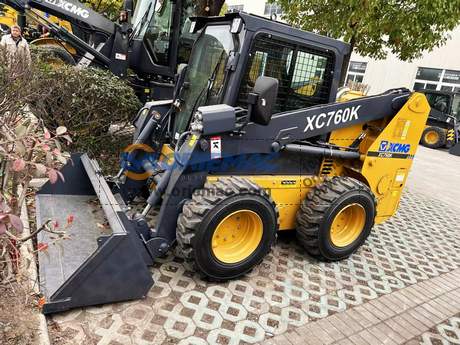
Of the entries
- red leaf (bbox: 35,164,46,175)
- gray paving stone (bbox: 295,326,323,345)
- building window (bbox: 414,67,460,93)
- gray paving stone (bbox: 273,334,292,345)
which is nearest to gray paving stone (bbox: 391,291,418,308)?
gray paving stone (bbox: 295,326,323,345)

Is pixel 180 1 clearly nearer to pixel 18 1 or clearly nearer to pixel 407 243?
pixel 18 1

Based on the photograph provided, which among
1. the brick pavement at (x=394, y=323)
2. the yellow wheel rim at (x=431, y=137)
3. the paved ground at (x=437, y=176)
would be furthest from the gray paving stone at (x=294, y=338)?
the yellow wheel rim at (x=431, y=137)

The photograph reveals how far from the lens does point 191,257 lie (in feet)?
10.2

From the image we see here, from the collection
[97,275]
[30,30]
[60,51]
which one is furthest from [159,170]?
[30,30]

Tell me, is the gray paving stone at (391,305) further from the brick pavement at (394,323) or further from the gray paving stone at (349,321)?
the gray paving stone at (349,321)

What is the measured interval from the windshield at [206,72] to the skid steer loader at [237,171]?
2 centimetres

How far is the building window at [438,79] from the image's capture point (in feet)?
62.7

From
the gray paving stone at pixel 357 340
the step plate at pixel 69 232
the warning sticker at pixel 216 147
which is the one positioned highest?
the warning sticker at pixel 216 147

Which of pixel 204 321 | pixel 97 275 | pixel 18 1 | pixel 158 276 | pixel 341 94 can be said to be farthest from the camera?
pixel 18 1

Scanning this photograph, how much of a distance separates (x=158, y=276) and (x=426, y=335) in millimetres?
2544

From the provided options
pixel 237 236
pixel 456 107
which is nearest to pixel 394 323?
pixel 237 236

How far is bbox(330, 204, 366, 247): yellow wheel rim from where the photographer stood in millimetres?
4156

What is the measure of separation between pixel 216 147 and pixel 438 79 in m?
21.1

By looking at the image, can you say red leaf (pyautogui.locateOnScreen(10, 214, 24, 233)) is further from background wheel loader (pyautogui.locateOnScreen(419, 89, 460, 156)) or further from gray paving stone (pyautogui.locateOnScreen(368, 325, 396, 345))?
background wheel loader (pyautogui.locateOnScreen(419, 89, 460, 156))
